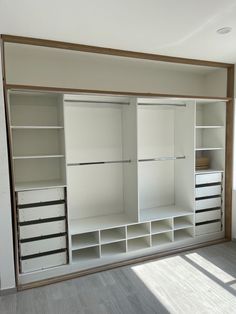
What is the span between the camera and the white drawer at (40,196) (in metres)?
2.45

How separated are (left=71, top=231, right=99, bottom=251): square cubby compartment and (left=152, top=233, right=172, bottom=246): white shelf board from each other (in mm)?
804

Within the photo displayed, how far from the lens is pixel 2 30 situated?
2.14 m

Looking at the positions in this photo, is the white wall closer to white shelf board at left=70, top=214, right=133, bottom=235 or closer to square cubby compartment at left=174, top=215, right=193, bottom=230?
white shelf board at left=70, top=214, right=133, bottom=235

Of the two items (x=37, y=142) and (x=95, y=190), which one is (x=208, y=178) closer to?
(x=95, y=190)

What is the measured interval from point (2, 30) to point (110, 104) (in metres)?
1.44

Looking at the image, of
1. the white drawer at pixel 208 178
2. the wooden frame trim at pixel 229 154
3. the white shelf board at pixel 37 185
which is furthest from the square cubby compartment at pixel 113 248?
the wooden frame trim at pixel 229 154

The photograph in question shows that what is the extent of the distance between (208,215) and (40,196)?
7.67 ft

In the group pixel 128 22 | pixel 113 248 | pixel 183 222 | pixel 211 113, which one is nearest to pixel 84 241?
pixel 113 248

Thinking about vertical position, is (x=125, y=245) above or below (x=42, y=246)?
below

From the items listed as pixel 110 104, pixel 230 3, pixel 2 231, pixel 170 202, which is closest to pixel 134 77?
pixel 110 104

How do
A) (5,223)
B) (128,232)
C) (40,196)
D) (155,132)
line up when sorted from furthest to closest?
(155,132)
(128,232)
(40,196)
(5,223)

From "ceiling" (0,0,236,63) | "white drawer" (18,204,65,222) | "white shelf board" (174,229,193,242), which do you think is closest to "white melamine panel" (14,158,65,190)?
"white drawer" (18,204,65,222)

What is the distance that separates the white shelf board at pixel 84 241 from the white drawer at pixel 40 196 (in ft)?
2.11

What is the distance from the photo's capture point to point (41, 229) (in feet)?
8.35
